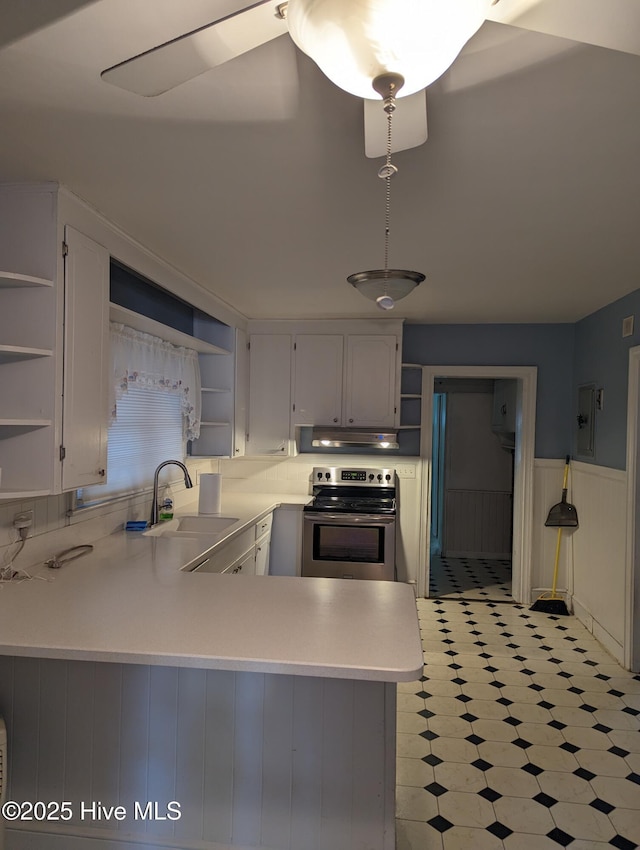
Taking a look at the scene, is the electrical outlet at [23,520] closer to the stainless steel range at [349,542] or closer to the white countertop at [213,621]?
the white countertop at [213,621]

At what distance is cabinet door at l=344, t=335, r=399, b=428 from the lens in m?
4.69

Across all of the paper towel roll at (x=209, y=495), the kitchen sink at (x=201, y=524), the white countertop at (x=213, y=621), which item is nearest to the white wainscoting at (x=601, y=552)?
the white countertop at (x=213, y=621)

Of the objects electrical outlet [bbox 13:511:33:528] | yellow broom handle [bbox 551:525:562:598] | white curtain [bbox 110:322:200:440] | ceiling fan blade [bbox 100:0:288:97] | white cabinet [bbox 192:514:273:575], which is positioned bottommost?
yellow broom handle [bbox 551:525:562:598]

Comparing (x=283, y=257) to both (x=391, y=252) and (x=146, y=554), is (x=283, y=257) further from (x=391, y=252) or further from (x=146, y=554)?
(x=146, y=554)

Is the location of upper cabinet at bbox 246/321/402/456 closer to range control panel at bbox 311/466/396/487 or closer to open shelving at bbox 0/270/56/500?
range control panel at bbox 311/466/396/487

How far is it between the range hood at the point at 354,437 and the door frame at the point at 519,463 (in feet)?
1.38

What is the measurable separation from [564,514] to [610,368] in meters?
1.28

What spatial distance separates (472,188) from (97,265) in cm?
148

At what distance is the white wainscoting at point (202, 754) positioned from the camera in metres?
1.87

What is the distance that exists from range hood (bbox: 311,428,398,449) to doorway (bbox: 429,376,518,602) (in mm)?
2038

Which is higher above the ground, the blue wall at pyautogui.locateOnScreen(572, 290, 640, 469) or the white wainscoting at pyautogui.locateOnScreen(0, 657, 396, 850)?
the blue wall at pyautogui.locateOnScreen(572, 290, 640, 469)

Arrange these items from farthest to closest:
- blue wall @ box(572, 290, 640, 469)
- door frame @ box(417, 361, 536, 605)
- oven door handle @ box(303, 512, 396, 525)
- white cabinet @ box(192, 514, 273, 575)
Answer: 1. door frame @ box(417, 361, 536, 605)
2. oven door handle @ box(303, 512, 396, 525)
3. blue wall @ box(572, 290, 640, 469)
4. white cabinet @ box(192, 514, 273, 575)

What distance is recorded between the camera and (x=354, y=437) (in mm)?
4680

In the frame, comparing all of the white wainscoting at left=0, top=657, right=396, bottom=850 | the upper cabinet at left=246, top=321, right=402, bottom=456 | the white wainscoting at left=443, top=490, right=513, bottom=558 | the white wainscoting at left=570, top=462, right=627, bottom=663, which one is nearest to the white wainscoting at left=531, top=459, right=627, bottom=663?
the white wainscoting at left=570, top=462, right=627, bottom=663
